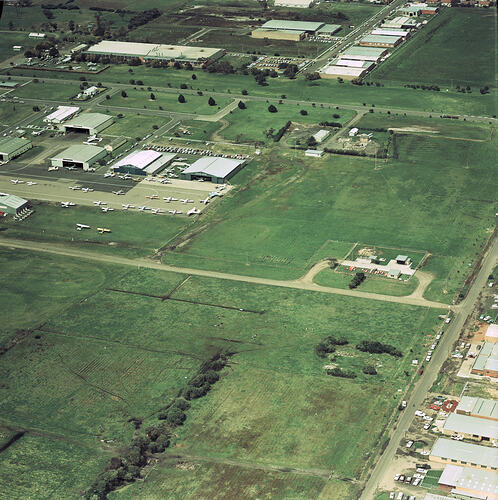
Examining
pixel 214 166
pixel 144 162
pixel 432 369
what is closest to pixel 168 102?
pixel 144 162

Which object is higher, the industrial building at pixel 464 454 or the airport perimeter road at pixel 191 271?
the airport perimeter road at pixel 191 271

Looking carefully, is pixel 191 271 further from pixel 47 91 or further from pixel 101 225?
pixel 47 91

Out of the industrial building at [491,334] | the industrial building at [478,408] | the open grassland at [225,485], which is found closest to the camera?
the open grassland at [225,485]

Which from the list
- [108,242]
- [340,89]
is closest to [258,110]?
[340,89]

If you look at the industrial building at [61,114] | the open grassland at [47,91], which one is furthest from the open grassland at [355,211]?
the open grassland at [47,91]

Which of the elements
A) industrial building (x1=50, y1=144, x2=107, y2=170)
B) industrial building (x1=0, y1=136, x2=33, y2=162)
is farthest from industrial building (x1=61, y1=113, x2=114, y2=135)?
industrial building (x1=50, y1=144, x2=107, y2=170)

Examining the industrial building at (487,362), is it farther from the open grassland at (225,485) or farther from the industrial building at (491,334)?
the open grassland at (225,485)

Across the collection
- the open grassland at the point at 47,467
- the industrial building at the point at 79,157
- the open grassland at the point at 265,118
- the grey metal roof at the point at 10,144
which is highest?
the grey metal roof at the point at 10,144
